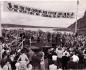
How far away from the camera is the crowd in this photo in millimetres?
5676

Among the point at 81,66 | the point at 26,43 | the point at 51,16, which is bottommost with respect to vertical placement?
the point at 81,66

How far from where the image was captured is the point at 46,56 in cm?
577

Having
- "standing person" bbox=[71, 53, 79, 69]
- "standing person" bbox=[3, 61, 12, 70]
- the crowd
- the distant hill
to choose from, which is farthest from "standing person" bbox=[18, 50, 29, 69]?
the distant hill

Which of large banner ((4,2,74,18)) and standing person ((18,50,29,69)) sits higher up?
large banner ((4,2,74,18))

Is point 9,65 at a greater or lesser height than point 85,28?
lesser

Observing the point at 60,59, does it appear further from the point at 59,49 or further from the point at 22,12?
the point at 22,12

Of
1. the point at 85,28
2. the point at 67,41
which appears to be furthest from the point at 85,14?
the point at 67,41

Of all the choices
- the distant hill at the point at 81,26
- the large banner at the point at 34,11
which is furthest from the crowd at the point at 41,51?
the large banner at the point at 34,11

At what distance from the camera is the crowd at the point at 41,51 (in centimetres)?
568

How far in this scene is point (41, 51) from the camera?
573 centimetres

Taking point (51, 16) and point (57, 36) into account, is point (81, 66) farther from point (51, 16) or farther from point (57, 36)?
point (51, 16)

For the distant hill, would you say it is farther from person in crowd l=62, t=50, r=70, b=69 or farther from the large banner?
person in crowd l=62, t=50, r=70, b=69

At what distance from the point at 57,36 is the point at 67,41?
0.78ft

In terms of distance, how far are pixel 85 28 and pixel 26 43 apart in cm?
126
